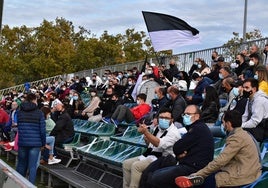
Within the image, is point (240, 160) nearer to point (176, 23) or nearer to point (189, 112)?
point (189, 112)

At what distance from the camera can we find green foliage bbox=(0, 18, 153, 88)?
49.0 m

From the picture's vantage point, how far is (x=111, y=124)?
14.4 meters

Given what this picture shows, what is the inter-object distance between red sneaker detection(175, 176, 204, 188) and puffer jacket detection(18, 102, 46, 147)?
16.0 feet

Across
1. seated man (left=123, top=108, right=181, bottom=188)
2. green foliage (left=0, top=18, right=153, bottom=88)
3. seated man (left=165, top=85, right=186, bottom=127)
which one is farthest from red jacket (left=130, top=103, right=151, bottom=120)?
green foliage (left=0, top=18, right=153, bottom=88)

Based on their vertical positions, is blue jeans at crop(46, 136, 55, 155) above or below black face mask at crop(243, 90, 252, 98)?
below

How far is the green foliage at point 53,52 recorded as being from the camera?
49.0 m

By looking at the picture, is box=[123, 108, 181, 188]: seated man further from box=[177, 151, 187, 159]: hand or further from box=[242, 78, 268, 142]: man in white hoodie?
box=[242, 78, 268, 142]: man in white hoodie

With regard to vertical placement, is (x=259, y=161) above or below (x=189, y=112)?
below

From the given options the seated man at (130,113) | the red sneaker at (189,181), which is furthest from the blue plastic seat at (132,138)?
the red sneaker at (189,181)

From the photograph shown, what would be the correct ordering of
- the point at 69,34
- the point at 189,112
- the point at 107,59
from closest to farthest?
the point at 189,112 → the point at 107,59 → the point at 69,34

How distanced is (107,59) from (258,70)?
40675 millimetres

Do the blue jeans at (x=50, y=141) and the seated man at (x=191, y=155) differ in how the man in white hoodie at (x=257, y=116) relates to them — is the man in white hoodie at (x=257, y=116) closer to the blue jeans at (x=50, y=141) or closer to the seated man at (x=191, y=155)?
the seated man at (x=191, y=155)

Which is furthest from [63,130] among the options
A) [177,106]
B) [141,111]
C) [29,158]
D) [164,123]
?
[164,123]

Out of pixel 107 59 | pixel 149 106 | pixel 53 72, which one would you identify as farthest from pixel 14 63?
pixel 149 106
